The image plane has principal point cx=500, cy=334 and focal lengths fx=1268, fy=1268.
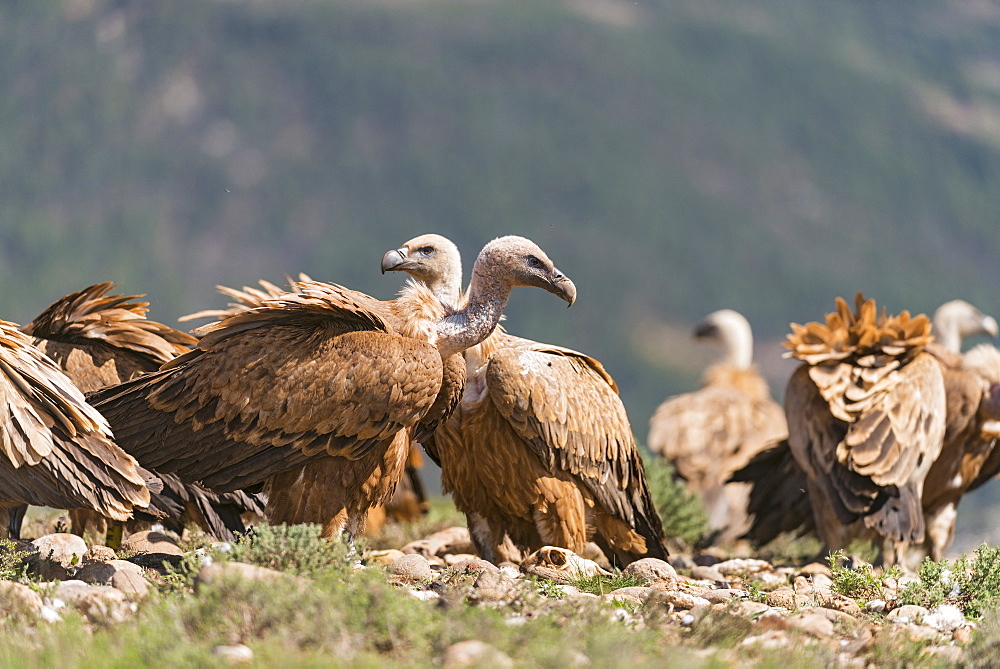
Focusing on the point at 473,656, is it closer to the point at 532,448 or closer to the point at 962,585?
the point at 532,448

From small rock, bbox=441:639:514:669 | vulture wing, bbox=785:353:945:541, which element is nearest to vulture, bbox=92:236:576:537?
small rock, bbox=441:639:514:669

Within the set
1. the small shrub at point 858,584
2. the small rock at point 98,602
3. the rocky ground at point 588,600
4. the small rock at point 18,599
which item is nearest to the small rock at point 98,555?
the rocky ground at point 588,600

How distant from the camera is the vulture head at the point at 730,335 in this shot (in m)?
15.6

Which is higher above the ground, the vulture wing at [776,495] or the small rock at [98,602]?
the vulture wing at [776,495]

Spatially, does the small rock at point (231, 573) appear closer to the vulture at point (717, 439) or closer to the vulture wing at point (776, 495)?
the vulture wing at point (776, 495)

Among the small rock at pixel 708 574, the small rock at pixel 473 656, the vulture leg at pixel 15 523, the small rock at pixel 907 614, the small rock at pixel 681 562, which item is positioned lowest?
the vulture leg at pixel 15 523

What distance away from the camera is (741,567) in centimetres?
792

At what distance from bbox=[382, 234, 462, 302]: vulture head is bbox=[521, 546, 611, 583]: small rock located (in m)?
1.48

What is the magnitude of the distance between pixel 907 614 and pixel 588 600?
1667 millimetres

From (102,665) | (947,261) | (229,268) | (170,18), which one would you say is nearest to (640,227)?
(947,261)

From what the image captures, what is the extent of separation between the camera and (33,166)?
349 ft

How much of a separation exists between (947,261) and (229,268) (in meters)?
64.1

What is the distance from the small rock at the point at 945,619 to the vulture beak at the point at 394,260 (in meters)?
3.12

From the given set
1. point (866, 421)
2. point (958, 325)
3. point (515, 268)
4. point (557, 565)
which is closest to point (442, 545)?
point (557, 565)
